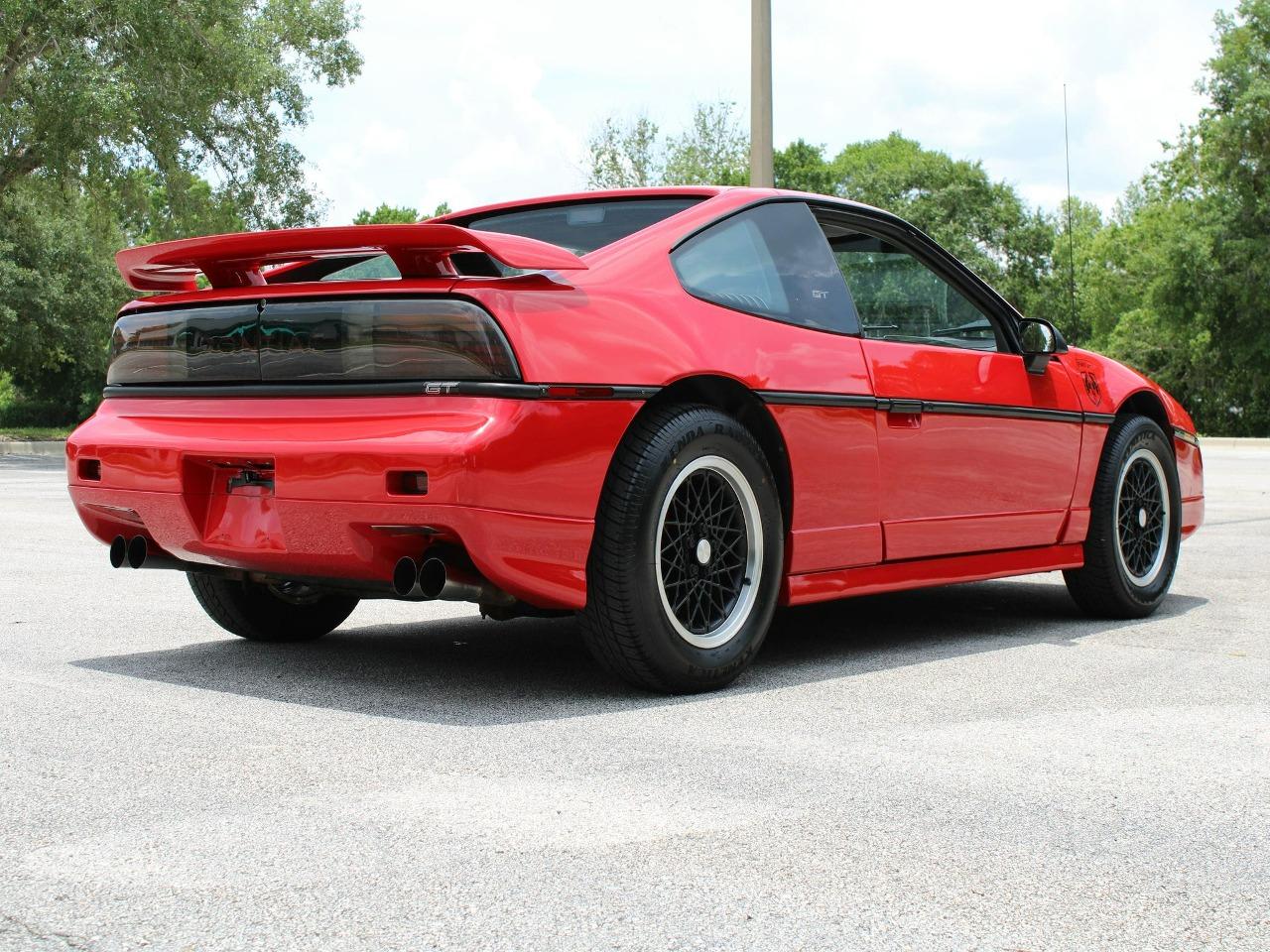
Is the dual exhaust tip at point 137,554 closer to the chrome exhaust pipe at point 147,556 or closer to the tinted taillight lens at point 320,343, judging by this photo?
the chrome exhaust pipe at point 147,556

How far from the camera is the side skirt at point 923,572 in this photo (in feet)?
16.6

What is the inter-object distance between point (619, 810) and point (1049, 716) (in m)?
1.59

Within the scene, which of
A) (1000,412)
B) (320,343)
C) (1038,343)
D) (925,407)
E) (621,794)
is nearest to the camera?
(621,794)

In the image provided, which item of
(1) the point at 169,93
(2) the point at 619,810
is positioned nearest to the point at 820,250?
(2) the point at 619,810

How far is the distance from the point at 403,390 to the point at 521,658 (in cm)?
144

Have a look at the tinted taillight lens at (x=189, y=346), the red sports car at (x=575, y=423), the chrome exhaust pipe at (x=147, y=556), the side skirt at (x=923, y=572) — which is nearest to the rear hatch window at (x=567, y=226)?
the red sports car at (x=575, y=423)

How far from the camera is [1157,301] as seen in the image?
41.1 meters

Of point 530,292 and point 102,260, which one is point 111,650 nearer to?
point 530,292

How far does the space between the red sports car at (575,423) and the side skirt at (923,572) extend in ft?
0.04

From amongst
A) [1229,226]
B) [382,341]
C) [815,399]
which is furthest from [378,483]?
[1229,226]

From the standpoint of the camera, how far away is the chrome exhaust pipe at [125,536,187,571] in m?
4.84

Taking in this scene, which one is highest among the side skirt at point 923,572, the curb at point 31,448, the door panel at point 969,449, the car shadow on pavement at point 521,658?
the door panel at point 969,449

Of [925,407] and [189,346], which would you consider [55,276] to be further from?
[925,407]

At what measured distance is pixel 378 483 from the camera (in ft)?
13.6
